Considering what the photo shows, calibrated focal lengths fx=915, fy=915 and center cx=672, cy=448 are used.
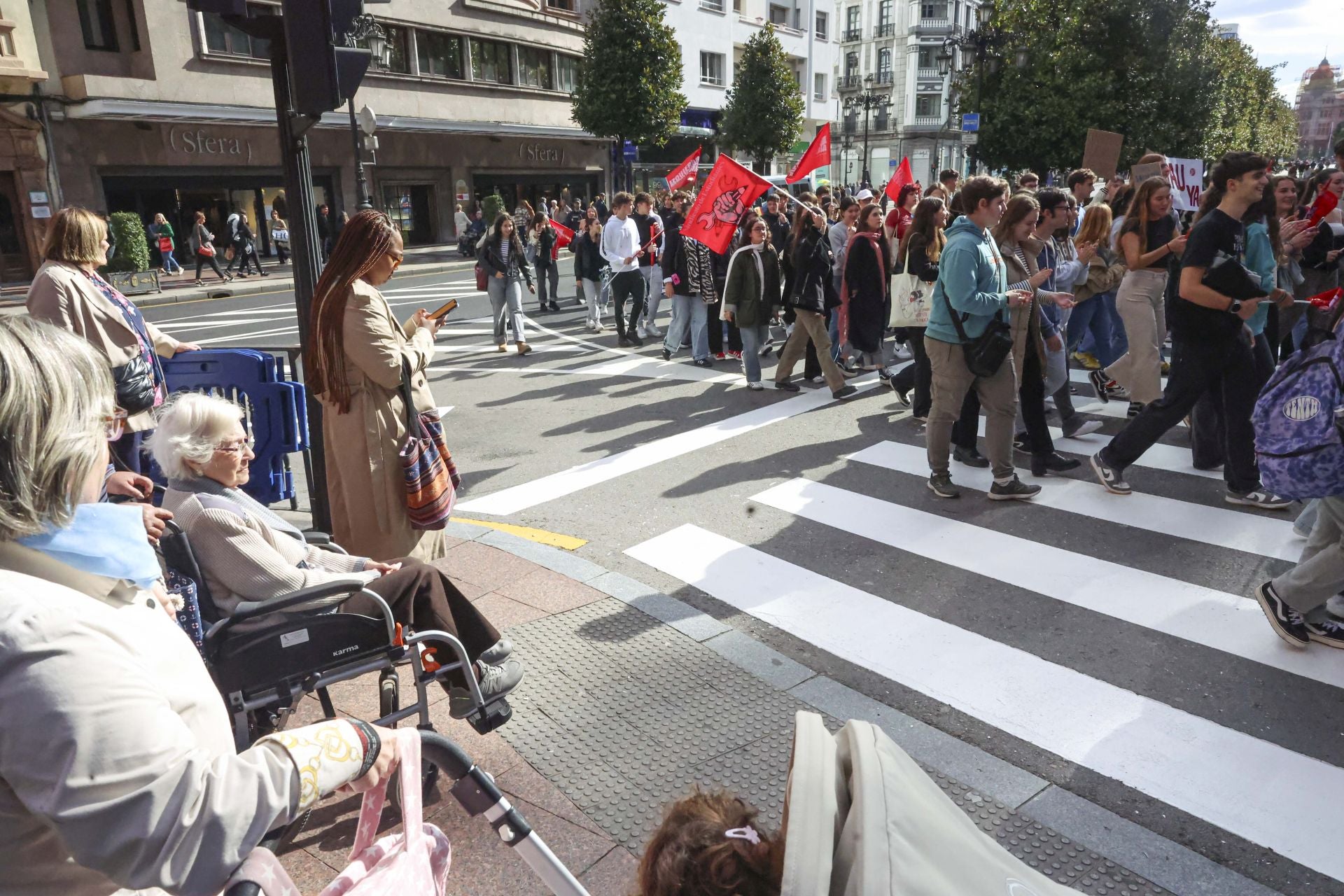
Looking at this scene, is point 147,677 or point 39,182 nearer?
point 147,677

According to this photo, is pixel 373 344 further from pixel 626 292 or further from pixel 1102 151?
pixel 1102 151

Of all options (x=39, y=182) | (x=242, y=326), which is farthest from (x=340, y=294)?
(x=39, y=182)

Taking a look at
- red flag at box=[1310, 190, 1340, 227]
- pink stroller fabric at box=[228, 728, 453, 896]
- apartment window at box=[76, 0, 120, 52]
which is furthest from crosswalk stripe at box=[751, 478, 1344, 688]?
apartment window at box=[76, 0, 120, 52]

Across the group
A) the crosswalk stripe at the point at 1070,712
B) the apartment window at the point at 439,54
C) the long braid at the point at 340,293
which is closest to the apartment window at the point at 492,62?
the apartment window at the point at 439,54

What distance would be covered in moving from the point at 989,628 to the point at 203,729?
3.78 meters

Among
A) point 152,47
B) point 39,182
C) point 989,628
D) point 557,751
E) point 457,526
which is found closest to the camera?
point 557,751

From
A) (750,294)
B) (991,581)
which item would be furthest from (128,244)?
(991,581)

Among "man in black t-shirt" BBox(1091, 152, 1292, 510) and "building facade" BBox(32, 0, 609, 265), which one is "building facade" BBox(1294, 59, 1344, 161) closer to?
"building facade" BBox(32, 0, 609, 265)

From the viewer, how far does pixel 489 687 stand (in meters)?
3.25

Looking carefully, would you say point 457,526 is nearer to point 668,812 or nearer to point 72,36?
point 668,812

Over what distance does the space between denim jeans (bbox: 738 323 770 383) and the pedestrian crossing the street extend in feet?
9.43

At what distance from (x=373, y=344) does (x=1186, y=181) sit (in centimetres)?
1079

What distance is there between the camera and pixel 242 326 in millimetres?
15492

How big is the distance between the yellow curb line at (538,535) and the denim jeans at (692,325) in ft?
17.0
